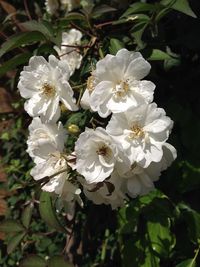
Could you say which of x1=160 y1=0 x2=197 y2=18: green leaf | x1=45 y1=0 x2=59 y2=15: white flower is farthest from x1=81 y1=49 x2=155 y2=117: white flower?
x1=45 y1=0 x2=59 y2=15: white flower

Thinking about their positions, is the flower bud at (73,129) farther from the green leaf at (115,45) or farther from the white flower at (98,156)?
the green leaf at (115,45)

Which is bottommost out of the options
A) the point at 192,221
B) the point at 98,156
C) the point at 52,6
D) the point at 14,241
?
the point at 14,241

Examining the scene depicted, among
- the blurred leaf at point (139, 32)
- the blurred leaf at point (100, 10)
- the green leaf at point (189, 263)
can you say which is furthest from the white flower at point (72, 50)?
the green leaf at point (189, 263)

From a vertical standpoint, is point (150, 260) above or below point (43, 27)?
below

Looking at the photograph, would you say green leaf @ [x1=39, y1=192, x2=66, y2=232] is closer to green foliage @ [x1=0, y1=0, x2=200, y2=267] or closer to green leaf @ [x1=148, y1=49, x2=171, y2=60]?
green foliage @ [x1=0, y1=0, x2=200, y2=267]

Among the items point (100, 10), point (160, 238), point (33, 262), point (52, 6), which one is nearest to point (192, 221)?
point (160, 238)

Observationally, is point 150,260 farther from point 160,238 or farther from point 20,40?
point 20,40
